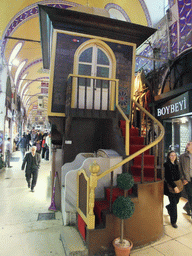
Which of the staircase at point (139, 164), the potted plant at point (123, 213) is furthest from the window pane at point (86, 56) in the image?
the potted plant at point (123, 213)

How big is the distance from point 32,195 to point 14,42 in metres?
9.21

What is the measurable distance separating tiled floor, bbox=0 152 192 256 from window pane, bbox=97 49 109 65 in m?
4.66

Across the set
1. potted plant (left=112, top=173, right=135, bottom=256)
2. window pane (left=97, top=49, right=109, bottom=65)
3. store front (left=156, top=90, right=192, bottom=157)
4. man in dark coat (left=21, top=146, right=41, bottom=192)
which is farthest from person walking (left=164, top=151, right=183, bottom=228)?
man in dark coat (left=21, top=146, right=41, bottom=192)

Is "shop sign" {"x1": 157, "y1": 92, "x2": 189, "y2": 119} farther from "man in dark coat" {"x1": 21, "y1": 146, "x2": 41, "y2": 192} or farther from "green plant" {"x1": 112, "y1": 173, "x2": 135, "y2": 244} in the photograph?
"man in dark coat" {"x1": 21, "y1": 146, "x2": 41, "y2": 192}

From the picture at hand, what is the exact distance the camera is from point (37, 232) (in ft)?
13.9

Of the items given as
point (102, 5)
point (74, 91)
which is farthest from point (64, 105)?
point (102, 5)

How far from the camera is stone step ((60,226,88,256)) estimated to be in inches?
131

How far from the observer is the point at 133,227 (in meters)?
3.67

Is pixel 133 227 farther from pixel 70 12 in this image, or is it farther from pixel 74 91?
pixel 70 12

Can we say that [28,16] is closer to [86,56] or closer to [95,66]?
[86,56]

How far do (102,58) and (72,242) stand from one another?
5.03 m

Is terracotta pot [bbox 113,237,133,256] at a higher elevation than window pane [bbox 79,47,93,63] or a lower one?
lower

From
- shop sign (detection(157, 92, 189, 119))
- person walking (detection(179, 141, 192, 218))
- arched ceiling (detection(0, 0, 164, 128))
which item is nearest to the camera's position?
person walking (detection(179, 141, 192, 218))

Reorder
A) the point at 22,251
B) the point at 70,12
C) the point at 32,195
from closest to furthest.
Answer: the point at 22,251
the point at 70,12
the point at 32,195
